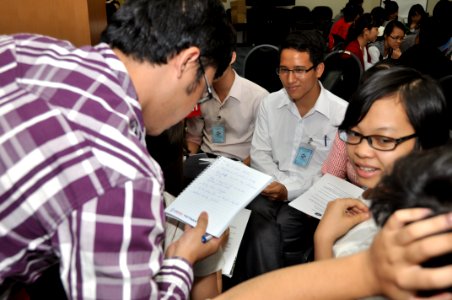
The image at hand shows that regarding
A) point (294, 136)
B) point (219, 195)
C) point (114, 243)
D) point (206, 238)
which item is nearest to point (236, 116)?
point (294, 136)

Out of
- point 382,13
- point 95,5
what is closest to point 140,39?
point 95,5

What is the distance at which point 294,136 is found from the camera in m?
2.22

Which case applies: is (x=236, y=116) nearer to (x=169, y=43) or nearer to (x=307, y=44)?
(x=307, y=44)

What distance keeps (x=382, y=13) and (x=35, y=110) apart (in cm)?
586

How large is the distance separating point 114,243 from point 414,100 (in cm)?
100

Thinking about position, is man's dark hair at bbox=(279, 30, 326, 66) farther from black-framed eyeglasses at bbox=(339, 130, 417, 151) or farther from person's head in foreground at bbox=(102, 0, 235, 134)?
person's head in foreground at bbox=(102, 0, 235, 134)

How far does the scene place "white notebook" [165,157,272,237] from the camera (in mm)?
1231

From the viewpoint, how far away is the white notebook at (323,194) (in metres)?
1.62

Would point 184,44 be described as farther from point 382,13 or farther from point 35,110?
point 382,13

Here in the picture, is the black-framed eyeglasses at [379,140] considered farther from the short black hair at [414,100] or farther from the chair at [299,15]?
the chair at [299,15]

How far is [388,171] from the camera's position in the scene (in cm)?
68

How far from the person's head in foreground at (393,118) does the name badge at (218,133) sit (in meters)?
1.18

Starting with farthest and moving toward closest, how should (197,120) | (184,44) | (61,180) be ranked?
(197,120), (184,44), (61,180)

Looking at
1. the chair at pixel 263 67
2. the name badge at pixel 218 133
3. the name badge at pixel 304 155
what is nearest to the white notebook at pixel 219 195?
the name badge at pixel 304 155
